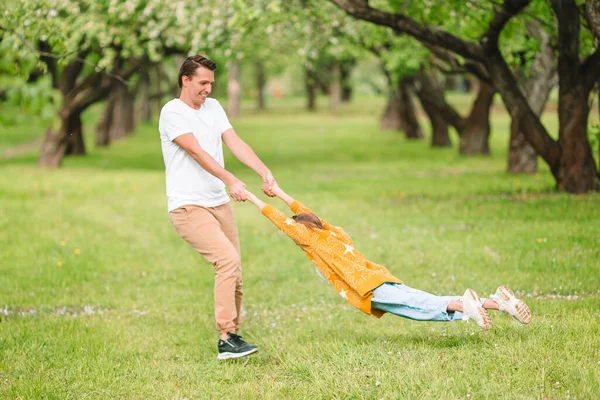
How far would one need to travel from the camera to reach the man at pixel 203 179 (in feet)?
19.5

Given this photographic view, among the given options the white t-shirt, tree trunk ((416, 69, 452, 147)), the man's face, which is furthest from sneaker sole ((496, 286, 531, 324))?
tree trunk ((416, 69, 452, 147))

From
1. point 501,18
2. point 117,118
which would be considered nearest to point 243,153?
point 501,18

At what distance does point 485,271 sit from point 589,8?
426 centimetres

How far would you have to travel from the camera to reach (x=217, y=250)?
604 centimetres

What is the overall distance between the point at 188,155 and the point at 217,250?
30.9 inches

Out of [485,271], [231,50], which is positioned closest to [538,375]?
[485,271]

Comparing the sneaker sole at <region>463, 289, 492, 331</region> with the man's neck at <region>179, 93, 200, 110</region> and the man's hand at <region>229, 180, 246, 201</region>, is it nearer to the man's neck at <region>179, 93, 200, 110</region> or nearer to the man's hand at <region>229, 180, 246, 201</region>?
the man's hand at <region>229, 180, 246, 201</region>

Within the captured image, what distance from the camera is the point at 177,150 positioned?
608 centimetres

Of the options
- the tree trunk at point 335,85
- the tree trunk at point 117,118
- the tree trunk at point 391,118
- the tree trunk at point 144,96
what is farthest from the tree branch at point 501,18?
the tree trunk at point 335,85

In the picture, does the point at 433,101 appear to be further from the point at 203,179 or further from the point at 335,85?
the point at 335,85

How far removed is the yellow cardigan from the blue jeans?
0.24 ft

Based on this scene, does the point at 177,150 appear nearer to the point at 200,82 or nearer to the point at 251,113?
the point at 200,82

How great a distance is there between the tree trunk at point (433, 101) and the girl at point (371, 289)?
21.5 meters

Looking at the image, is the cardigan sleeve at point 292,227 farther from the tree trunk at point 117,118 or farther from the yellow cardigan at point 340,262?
the tree trunk at point 117,118
